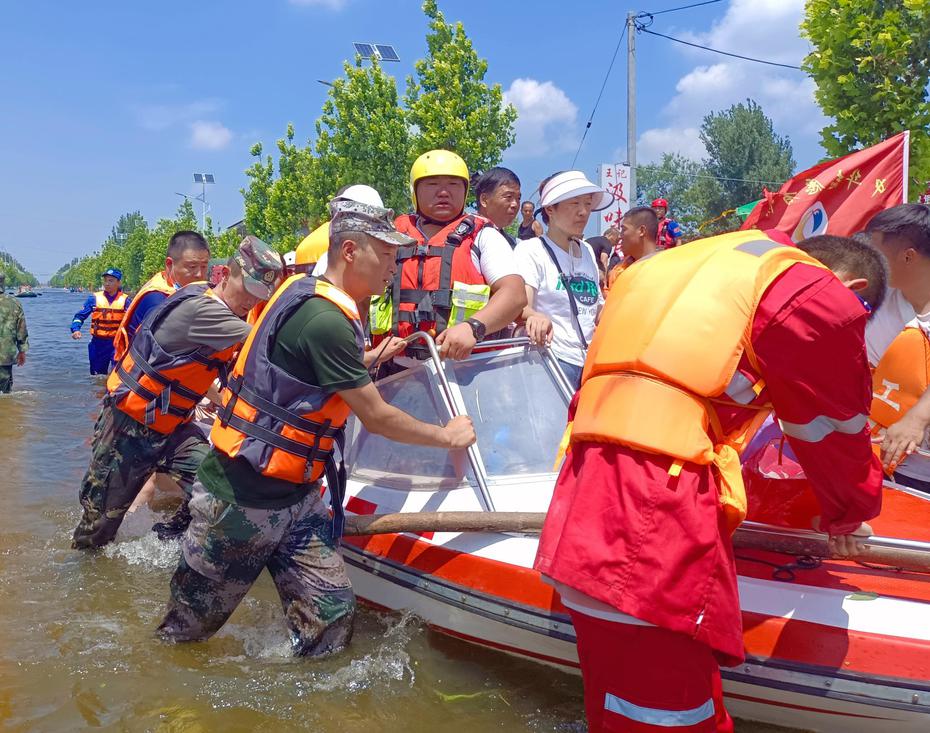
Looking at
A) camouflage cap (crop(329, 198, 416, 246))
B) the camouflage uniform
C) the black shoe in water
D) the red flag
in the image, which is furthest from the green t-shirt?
the camouflage uniform

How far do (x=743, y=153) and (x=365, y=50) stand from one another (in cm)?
2839

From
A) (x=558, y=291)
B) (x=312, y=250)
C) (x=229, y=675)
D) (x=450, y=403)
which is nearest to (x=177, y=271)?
(x=312, y=250)

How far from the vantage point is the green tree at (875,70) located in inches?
439

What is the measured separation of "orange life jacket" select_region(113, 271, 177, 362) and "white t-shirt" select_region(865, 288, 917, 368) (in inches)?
168

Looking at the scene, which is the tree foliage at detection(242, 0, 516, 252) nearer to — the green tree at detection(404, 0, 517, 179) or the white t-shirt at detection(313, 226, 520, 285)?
the green tree at detection(404, 0, 517, 179)

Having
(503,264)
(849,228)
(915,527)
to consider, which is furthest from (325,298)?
(849,228)

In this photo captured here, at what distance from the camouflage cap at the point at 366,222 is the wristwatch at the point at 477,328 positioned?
0.76 metres

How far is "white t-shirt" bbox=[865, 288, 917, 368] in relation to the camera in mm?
3639

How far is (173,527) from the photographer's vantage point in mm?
5020

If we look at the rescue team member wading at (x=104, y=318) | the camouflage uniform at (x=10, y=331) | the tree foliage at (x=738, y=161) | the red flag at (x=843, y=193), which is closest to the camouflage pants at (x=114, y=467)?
the red flag at (x=843, y=193)

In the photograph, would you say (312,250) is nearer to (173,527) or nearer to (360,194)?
(360,194)

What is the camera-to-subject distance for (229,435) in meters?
2.97

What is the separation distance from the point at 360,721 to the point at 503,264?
2288 millimetres

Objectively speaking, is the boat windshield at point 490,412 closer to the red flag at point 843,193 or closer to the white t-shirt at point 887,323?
the white t-shirt at point 887,323
